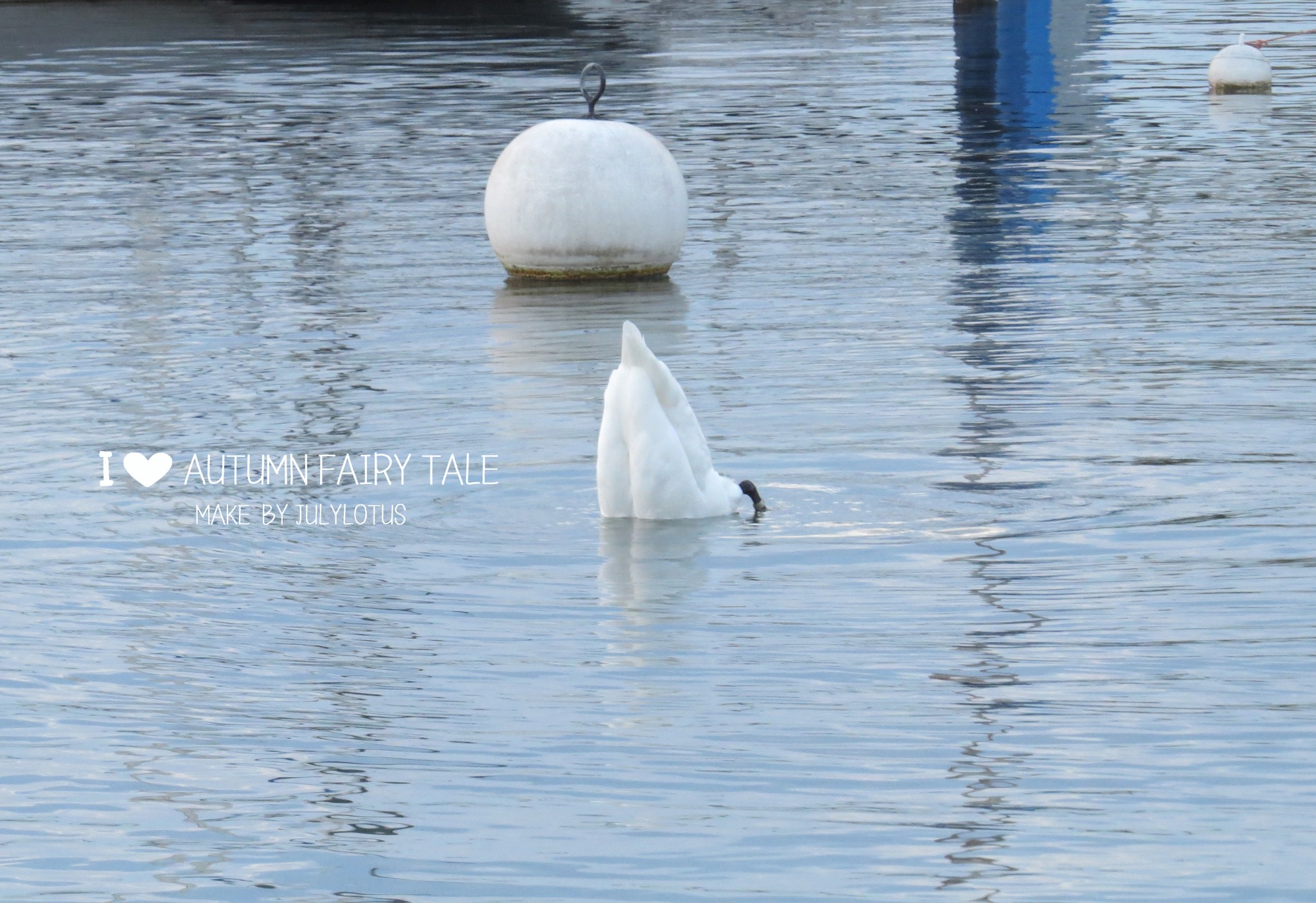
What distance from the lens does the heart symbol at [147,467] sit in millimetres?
10734

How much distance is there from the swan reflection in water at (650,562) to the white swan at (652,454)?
0.27 feet

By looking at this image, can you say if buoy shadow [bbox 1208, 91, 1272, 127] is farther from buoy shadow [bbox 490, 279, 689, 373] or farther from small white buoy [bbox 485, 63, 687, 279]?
buoy shadow [bbox 490, 279, 689, 373]

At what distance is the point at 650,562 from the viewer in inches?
365

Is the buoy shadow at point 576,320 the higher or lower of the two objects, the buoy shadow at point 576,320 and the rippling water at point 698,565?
the lower

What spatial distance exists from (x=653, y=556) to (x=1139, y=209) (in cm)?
1168

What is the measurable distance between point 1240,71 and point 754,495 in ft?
72.6

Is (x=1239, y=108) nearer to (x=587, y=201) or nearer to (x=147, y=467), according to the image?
(x=587, y=201)

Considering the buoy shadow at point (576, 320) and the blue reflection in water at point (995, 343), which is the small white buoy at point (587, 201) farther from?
the blue reflection in water at point (995, 343)

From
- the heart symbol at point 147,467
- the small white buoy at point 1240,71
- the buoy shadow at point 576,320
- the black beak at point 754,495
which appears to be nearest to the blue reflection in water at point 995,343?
the black beak at point 754,495

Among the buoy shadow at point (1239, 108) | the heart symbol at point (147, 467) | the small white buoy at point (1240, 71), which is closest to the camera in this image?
the heart symbol at point (147, 467)

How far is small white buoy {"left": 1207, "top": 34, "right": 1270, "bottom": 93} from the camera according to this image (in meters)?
30.2

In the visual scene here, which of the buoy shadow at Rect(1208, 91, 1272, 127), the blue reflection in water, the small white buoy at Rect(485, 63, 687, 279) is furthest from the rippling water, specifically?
the buoy shadow at Rect(1208, 91, 1272, 127)

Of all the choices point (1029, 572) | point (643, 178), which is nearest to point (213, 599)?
point (1029, 572)

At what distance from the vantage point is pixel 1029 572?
895 centimetres
